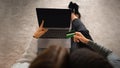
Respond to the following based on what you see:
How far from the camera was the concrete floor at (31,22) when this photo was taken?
1.96 metres

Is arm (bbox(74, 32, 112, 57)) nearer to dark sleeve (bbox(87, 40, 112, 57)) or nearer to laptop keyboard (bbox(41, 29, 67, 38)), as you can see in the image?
dark sleeve (bbox(87, 40, 112, 57))

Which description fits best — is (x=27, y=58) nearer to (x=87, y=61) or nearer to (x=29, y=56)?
(x=29, y=56)

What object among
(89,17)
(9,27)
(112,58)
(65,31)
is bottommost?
(112,58)

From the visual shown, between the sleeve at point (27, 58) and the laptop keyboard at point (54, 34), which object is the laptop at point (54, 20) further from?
the sleeve at point (27, 58)

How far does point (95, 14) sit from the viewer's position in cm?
232

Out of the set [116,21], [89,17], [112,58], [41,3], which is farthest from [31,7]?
[112,58]

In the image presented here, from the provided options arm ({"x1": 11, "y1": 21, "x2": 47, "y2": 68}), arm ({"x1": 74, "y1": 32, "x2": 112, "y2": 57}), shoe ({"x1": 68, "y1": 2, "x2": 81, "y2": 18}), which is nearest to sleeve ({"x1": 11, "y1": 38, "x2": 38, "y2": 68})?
arm ({"x1": 11, "y1": 21, "x2": 47, "y2": 68})

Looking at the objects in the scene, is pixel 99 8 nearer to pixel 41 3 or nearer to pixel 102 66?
pixel 41 3

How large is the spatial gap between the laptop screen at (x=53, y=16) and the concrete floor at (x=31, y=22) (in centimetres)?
57

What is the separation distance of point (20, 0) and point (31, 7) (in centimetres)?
20

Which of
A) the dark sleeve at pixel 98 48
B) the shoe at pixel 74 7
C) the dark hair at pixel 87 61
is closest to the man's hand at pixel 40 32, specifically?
the dark sleeve at pixel 98 48

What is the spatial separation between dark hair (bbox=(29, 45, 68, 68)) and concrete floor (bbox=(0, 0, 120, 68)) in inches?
45.4

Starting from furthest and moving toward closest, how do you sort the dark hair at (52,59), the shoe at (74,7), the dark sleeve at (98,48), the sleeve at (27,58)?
the shoe at (74,7)
the dark sleeve at (98,48)
the sleeve at (27,58)
the dark hair at (52,59)

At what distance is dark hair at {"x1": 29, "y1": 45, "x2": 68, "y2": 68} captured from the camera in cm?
70
